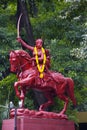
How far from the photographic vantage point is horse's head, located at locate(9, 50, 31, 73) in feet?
31.1

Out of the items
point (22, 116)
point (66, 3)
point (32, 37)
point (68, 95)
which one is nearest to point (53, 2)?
point (66, 3)

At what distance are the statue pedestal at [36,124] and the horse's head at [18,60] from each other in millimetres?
1224

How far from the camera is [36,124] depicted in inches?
355

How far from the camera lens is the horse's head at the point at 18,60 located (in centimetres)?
947

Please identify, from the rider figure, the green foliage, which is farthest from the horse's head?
the green foliage

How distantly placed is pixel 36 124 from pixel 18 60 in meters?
1.53

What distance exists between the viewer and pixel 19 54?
9.53m

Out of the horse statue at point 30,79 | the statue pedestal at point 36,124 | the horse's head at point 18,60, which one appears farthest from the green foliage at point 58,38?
the statue pedestal at point 36,124

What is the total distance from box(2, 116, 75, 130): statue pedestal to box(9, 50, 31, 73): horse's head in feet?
4.02

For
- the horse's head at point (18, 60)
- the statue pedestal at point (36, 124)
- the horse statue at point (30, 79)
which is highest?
the horse's head at point (18, 60)

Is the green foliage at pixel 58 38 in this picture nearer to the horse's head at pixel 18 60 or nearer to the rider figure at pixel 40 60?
the rider figure at pixel 40 60

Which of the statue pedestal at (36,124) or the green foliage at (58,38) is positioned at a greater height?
the green foliage at (58,38)

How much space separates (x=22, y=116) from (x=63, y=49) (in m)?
4.41

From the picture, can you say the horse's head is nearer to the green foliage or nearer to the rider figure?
the rider figure
